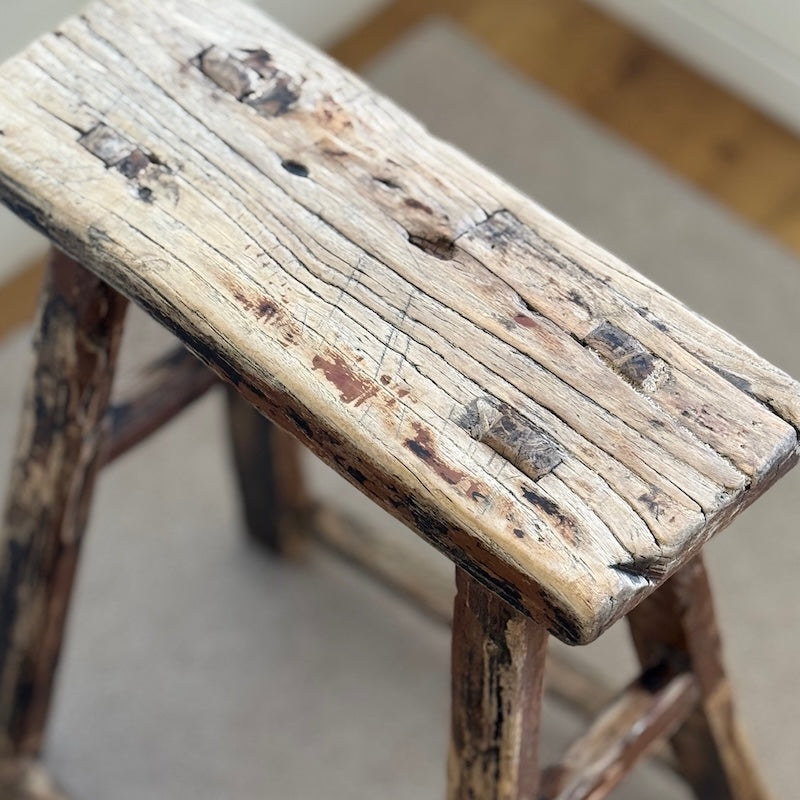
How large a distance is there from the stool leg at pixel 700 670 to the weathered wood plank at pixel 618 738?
0.02 metres

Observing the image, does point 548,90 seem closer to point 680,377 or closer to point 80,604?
point 80,604

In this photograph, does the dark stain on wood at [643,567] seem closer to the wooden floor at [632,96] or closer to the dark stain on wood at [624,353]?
the dark stain on wood at [624,353]

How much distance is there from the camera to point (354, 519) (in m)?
1.59

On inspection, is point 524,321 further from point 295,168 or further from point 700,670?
point 700,670

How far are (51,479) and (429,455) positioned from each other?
0.47 m

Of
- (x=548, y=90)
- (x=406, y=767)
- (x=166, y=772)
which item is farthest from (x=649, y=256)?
(x=166, y=772)

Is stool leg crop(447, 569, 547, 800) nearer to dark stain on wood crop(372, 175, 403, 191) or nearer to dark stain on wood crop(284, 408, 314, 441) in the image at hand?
dark stain on wood crop(284, 408, 314, 441)

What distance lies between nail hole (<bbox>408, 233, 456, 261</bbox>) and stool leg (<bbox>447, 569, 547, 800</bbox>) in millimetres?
216

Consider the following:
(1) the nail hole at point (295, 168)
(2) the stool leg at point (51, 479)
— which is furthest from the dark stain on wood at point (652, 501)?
(2) the stool leg at point (51, 479)

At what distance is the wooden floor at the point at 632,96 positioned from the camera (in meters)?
1.99

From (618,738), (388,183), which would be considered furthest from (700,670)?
→ (388,183)

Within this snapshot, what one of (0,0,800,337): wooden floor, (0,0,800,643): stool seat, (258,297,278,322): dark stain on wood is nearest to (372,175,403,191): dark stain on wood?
(0,0,800,643): stool seat

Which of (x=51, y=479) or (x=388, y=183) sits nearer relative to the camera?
(x=388, y=183)

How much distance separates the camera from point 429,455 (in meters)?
0.82
